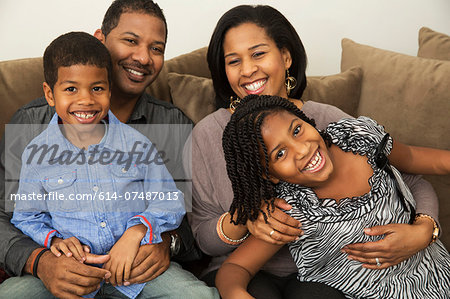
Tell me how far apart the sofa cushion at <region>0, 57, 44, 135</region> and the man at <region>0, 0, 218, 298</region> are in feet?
0.34

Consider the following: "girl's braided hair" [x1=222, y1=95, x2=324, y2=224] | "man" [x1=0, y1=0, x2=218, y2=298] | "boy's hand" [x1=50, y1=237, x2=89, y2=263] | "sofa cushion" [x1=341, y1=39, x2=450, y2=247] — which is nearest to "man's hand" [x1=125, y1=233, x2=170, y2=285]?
"man" [x1=0, y1=0, x2=218, y2=298]

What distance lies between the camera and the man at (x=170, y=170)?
1.54 m

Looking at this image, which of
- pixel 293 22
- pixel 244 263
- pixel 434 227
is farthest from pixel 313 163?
pixel 293 22

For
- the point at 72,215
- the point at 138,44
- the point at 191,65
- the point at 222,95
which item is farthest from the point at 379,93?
the point at 72,215

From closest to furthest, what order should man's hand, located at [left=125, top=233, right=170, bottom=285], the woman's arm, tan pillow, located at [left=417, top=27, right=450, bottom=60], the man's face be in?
man's hand, located at [left=125, top=233, right=170, bottom=285]
the woman's arm
the man's face
tan pillow, located at [left=417, top=27, right=450, bottom=60]

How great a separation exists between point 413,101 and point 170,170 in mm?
1004

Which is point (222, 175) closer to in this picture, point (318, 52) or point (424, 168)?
point (424, 168)

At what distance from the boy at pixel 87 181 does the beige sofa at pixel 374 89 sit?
14.2 inches

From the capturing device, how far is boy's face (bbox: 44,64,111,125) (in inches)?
63.3

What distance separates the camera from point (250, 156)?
4.98 ft

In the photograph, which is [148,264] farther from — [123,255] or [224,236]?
[224,236]

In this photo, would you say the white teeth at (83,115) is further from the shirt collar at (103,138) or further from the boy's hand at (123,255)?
the boy's hand at (123,255)

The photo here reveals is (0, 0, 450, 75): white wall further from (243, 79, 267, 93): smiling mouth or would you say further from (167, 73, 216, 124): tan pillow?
(243, 79, 267, 93): smiling mouth

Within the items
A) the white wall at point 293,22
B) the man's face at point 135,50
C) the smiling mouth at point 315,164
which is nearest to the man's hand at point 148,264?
the smiling mouth at point 315,164
